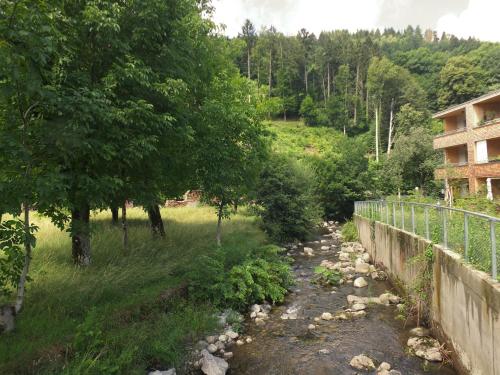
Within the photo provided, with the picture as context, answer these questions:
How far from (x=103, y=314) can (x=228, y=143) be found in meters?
7.74

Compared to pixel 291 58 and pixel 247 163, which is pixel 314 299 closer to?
pixel 247 163

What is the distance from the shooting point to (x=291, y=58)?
8662 cm

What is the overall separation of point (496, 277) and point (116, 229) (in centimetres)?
1200

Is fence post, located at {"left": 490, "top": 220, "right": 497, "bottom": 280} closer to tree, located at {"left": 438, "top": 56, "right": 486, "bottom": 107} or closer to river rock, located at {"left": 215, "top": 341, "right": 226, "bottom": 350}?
river rock, located at {"left": 215, "top": 341, "right": 226, "bottom": 350}

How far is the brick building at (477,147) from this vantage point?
1009 inches

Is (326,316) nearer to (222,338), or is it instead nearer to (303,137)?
(222,338)

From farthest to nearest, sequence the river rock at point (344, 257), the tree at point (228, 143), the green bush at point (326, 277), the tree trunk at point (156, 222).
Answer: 1. the river rock at point (344, 257)
2. the tree trunk at point (156, 222)
3. the green bush at point (326, 277)
4. the tree at point (228, 143)

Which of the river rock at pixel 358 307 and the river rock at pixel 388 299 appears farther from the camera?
the river rock at pixel 388 299

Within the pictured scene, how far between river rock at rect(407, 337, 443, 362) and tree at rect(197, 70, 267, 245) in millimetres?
7703

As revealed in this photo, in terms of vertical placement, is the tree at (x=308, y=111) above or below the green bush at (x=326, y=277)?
Answer: above

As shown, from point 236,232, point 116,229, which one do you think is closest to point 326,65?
point 236,232

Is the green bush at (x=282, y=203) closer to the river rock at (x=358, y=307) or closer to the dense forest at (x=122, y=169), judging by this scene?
the dense forest at (x=122, y=169)

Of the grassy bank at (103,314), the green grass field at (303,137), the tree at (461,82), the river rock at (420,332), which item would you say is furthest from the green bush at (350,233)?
the tree at (461,82)

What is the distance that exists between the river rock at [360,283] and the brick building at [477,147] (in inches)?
629
